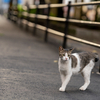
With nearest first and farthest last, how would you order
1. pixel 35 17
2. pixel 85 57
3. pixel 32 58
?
1. pixel 85 57
2. pixel 32 58
3. pixel 35 17

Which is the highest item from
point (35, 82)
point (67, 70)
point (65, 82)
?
point (67, 70)

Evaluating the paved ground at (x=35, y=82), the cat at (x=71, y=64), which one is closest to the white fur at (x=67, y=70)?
the cat at (x=71, y=64)

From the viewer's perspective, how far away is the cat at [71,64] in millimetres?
4492

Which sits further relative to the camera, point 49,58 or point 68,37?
point 68,37

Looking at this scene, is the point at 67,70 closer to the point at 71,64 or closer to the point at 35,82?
the point at 71,64

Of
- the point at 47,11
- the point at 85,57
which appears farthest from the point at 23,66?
the point at 47,11

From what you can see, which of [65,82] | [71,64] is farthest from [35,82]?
[71,64]

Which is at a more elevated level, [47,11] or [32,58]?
[47,11]

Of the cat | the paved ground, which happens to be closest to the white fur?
the cat

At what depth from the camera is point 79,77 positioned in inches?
230

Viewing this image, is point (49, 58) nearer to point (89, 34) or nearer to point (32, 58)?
point (32, 58)

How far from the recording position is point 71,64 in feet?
15.1

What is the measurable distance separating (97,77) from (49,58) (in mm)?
2340

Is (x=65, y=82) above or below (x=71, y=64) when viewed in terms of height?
below
